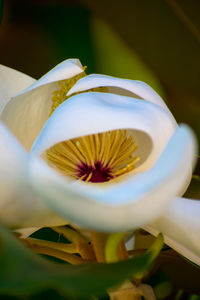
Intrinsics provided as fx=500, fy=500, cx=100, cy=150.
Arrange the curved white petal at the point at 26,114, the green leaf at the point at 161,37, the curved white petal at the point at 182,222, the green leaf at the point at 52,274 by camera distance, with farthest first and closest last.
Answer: the green leaf at the point at 161,37
the curved white petal at the point at 26,114
the curved white petal at the point at 182,222
the green leaf at the point at 52,274

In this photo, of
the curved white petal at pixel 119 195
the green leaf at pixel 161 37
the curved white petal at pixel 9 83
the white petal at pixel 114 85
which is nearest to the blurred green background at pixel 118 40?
the green leaf at pixel 161 37

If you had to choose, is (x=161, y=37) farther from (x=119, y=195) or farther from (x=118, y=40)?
(x=119, y=195)

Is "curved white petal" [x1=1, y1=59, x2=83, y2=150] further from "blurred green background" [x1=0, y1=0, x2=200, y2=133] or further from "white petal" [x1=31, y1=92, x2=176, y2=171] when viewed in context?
"blurred green background" [x1=0, y1=0, x2=200, y2=133]

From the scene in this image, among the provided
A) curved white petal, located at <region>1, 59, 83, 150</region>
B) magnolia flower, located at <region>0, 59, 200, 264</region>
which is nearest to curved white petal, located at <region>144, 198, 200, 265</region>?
magnolia flower, located at <region>0, 59, 200, 264</region>

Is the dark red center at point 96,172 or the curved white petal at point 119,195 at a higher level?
the curved white petal at point 119,195

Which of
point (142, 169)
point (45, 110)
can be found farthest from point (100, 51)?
point (142, 169)

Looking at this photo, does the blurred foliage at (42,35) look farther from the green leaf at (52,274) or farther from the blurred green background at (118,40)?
the green leaf at (52,274)

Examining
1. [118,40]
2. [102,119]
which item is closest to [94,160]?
[102,119]

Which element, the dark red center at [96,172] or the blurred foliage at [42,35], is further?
the blurred foliage at [42,35]
